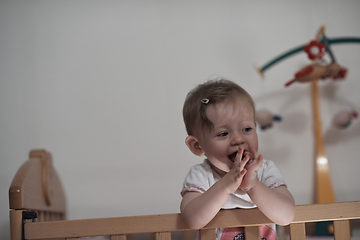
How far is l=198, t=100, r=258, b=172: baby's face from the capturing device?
2.40ft

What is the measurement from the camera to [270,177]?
0.81m

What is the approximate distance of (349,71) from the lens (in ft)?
5.61

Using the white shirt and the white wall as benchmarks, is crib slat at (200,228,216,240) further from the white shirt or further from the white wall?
the white wall

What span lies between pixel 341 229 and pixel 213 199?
0.29 meters

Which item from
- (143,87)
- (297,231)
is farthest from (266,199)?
(143,87)

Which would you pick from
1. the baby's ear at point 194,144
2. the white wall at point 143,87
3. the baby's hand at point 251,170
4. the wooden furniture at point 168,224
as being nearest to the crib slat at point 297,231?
the wooden furniture at point 168,224

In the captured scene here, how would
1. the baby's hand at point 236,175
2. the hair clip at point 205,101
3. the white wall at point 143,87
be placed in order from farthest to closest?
the white wall at point 143,87 < the hair clip at point 205,101 < the baby's hand at point 236,175

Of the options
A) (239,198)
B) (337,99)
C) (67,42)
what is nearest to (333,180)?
(337,99)

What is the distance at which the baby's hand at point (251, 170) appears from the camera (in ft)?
2.19

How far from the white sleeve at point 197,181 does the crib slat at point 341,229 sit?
0.93 ft

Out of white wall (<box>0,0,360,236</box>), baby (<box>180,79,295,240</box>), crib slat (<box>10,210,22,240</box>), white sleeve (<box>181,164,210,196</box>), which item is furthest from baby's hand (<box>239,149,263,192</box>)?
white wall (<box>0,0,360,236</box>)

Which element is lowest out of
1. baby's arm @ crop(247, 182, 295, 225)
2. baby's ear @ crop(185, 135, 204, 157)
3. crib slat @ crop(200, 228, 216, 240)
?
crib slat @ crop(200, 228, 216, 240)

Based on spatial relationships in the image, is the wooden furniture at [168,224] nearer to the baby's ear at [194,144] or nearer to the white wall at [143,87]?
the baby's ear at [194,144]

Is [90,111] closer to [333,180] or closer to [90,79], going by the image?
[90,79]
